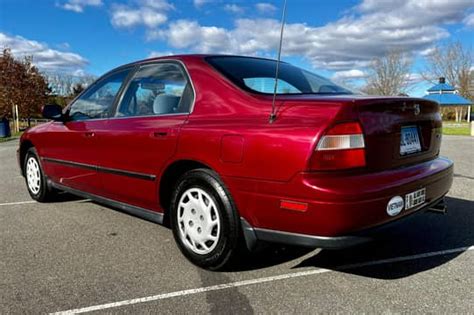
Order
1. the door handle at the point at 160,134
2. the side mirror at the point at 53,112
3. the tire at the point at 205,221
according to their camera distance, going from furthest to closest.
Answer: the side mirror at the point at 53,112
the door handle at the point at 160,134
the tire at the point at 205,221

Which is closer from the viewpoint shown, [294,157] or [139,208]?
[294,157]

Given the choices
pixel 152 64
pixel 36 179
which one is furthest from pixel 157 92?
pixel 36 179

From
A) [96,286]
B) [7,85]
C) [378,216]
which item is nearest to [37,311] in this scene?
[96,286]

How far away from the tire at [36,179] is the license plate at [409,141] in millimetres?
4131

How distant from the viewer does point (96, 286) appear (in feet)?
9.40

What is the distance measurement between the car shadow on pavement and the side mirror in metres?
3.12

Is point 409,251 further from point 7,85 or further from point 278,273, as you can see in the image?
point 7,85

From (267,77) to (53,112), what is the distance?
2.63m

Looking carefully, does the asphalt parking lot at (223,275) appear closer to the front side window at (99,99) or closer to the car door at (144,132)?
the car door at (144,132)

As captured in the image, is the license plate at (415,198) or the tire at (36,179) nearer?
the license plate at (415,198)

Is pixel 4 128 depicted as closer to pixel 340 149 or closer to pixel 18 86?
pixel 18 86

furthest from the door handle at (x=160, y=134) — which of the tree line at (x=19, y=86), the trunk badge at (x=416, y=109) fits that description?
the tree line at (x=19, y=86)

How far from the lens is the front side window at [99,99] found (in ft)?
13.6

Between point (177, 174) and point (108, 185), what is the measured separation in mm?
970
